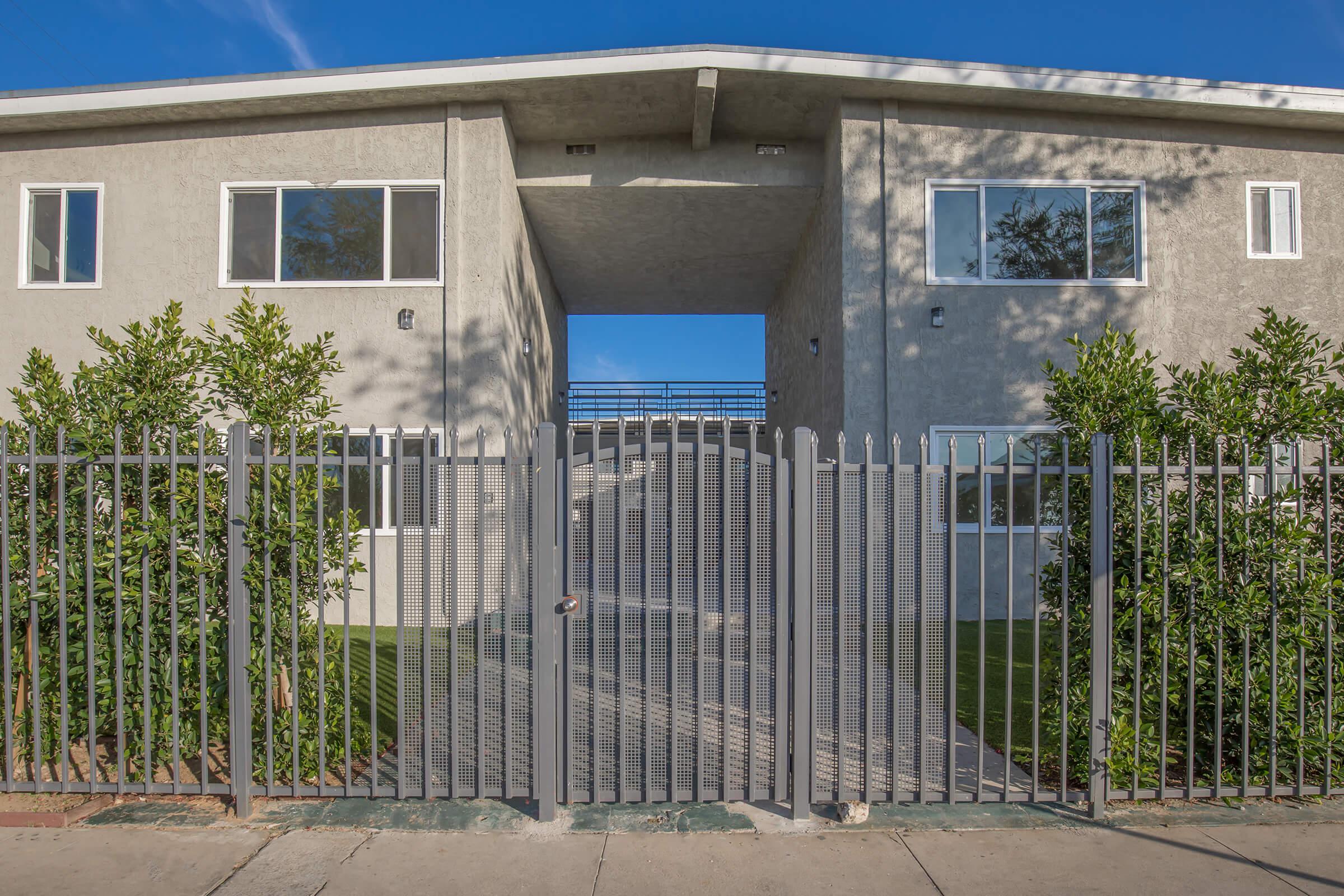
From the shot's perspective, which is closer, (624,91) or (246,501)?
(246,501)

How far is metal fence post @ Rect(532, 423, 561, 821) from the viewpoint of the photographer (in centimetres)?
390

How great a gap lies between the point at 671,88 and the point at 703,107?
0.45 metres

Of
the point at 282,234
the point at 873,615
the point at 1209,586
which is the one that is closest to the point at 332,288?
the point at 282,234

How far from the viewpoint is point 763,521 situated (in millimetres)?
3988

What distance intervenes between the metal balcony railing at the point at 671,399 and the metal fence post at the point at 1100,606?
46.3ft

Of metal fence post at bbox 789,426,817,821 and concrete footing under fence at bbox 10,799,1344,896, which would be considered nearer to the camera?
concrete footing under fence at bbox 10,799,1344,896

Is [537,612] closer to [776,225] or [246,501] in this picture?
[246,501]

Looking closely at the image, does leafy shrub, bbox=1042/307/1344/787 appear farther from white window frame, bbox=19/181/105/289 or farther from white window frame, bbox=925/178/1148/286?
white window frame, bbox=19/181/105/289

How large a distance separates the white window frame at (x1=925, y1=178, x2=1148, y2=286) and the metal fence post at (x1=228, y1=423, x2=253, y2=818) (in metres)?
7.50

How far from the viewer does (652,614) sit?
4.03 meters

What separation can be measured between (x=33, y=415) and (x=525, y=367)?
6.82m

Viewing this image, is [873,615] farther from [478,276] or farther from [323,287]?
[323,287]

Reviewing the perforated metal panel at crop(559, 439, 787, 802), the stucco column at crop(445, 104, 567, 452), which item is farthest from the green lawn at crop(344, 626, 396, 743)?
the stucco column at crop(445, 104, 567, 452)

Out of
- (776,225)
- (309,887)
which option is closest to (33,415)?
(309,887)
